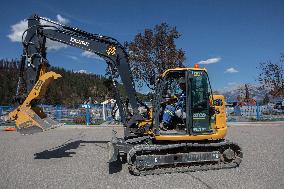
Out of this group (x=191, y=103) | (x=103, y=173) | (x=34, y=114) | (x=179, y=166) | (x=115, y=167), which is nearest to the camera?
(x=103, y=173)

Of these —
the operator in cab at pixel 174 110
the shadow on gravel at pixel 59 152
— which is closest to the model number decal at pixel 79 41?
the operator in cab at pixel 174 110

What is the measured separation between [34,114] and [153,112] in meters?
3.72

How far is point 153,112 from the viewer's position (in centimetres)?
984

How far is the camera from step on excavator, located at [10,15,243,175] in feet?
30.7

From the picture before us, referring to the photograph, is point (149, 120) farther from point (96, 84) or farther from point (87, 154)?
point (96, 84)

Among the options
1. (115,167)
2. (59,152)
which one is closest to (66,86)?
(59,152)

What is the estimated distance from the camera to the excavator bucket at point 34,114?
33.3ft

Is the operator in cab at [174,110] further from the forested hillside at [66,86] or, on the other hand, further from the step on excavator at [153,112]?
the forested hillside at [66,86]

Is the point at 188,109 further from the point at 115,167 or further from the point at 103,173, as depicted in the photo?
the point at 103,173

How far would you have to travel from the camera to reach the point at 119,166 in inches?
393

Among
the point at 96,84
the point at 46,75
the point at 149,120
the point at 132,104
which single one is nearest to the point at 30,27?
the point at 46,75

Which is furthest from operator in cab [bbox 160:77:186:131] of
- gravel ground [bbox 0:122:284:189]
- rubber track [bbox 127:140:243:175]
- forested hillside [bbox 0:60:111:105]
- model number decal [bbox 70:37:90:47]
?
forested hillside [bbox 0:60:111:105]

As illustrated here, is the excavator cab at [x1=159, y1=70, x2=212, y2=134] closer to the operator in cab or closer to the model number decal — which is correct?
the operator in cab

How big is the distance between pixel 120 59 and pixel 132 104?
1579mm
